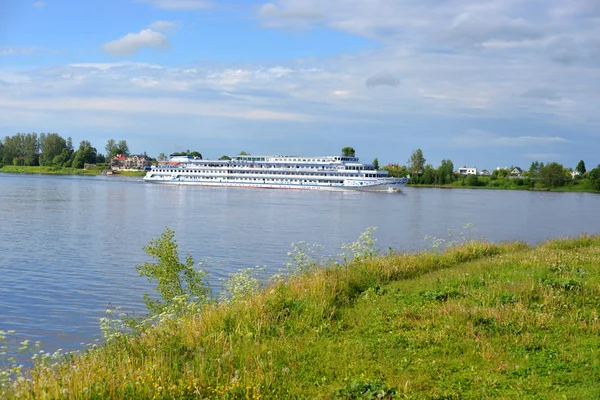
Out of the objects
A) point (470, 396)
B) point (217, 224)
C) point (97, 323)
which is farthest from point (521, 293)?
point (217, 224)

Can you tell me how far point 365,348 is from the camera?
24.0 feet

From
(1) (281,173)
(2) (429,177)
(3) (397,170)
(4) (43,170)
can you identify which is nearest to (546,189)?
(2) (429,177)

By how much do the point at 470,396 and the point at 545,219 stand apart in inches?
1907

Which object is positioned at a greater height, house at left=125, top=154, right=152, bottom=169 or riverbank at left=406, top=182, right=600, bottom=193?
house at left=125, top=154, right=152, bottom=169

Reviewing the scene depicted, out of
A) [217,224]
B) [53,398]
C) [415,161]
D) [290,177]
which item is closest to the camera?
[53,398]

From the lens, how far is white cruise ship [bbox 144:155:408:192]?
9488cm

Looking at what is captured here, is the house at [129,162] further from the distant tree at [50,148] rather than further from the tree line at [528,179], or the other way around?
Answer: the tree line at [528,179]

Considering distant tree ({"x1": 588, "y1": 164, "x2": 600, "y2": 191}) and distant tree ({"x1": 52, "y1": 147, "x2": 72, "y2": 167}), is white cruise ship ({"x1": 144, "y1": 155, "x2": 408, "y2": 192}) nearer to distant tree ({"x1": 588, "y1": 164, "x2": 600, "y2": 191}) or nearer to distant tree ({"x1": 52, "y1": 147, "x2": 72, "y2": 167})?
distant tree ({"x1": 588, "y1": 164, "x2": 600, "y2": 191})

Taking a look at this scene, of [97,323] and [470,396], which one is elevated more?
[470,396]

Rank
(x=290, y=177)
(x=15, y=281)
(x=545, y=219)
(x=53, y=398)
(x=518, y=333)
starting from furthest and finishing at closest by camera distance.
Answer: (x=290, y=177), (x=545, y=219), (x=15, y=281), (x=518, y=333), (x=53, y=398)

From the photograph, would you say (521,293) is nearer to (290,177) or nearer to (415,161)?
(290,177)

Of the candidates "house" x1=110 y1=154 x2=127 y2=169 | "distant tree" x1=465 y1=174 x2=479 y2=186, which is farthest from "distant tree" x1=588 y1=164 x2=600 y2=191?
"house" x1=110 y1=154 x2=127 y2=169

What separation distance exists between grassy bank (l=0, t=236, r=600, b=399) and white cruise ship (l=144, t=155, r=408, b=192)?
83.4 meters

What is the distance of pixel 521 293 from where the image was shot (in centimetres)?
970
